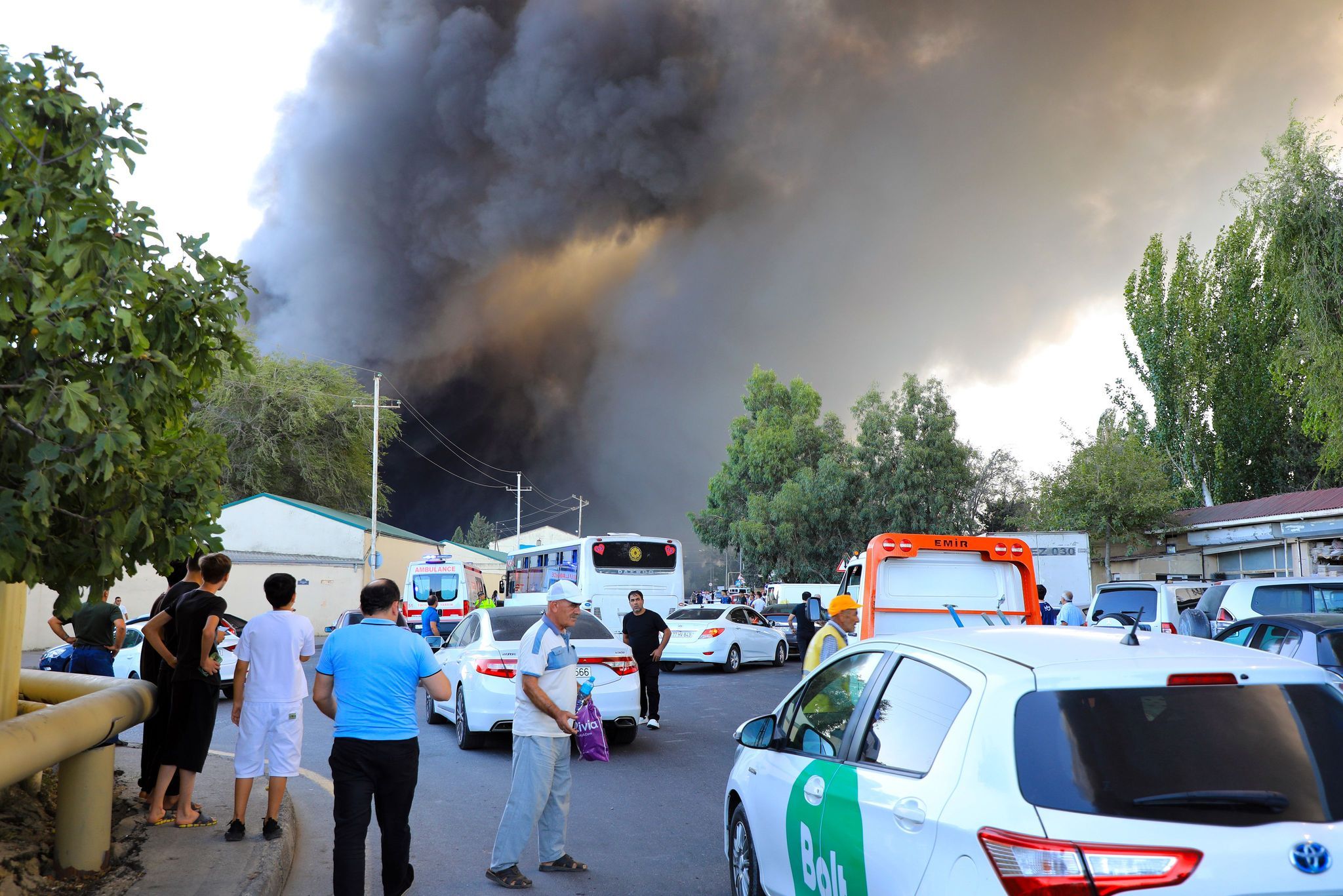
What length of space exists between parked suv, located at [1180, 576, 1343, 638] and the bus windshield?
76.5 ft

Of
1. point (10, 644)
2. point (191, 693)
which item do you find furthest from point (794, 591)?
point (10, 644)

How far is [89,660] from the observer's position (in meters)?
9.07

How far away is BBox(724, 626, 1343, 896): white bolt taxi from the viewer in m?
2.60

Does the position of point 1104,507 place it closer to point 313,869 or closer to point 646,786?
point 646,786

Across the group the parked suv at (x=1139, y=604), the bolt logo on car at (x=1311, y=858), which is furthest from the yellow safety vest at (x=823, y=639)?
the parked suv at (x=1139, y=604)

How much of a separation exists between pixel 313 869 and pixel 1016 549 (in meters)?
9.03

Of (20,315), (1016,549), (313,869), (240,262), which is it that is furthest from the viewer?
(1016,549)

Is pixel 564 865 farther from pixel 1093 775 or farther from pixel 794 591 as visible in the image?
pixel 794 591

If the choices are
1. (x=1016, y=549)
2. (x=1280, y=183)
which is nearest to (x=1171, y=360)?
(x=1280, y=183)

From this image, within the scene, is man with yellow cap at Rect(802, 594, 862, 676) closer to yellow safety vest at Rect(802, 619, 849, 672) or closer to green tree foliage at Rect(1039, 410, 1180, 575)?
yellow safety vest at Rect(802, 619, 849, 672)

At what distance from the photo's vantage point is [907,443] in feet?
143

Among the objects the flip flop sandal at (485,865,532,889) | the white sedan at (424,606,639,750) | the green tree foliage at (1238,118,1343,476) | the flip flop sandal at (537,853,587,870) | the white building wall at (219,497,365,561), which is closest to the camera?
the flip flop sandal at (485,865,532,889)

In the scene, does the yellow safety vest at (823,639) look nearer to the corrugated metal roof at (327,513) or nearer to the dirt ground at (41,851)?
the dirt ground at (41,851)

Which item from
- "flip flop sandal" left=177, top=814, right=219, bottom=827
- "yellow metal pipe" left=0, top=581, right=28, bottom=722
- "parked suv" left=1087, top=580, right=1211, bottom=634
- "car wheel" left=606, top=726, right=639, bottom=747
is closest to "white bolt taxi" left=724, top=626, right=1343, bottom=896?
"flip flop sandal" left=177, top=814, right=219, bottom=827
